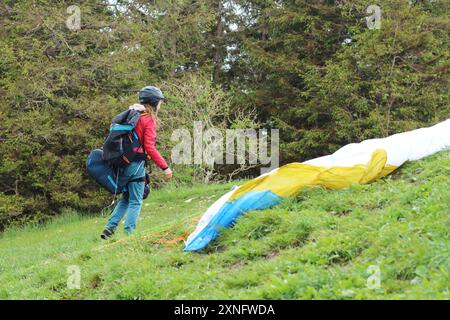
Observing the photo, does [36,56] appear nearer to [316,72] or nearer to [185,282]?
[316,72]

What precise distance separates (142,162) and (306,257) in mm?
3110

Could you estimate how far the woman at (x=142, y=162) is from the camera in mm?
6887

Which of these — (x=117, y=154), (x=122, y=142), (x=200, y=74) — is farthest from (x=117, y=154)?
(x=200, y=74)

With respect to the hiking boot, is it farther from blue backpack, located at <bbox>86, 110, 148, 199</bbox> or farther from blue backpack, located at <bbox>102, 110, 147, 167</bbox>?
blue backpack, located at <bbox>102, 110, 147, 167</bbox>

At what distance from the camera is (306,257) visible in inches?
177

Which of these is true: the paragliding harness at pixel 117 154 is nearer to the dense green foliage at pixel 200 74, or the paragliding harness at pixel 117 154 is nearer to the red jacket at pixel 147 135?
the red jacket at pixel 147 135

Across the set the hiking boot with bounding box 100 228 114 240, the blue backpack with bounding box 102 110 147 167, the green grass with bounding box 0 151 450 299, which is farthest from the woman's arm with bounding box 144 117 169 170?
the hiking boot with bounding box 100 228 114 240

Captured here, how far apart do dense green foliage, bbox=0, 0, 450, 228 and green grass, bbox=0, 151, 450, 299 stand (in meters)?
11.0

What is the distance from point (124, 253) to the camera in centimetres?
590

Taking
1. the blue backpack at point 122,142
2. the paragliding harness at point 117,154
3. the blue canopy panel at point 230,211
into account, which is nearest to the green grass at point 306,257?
the blue canopy panel at point 230,211

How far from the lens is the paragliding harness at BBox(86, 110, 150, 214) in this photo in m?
6.70
